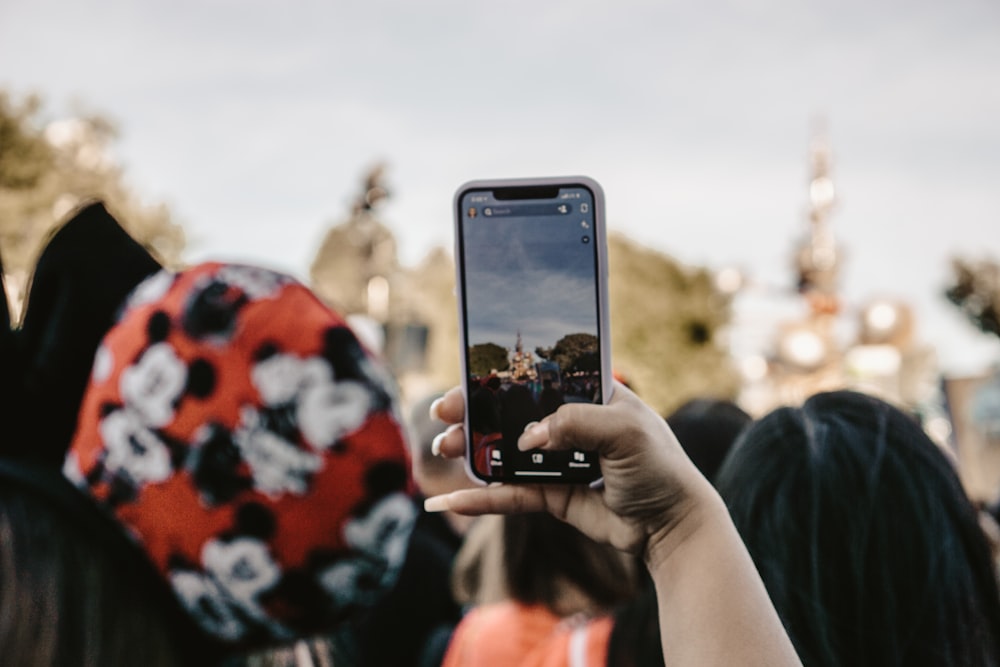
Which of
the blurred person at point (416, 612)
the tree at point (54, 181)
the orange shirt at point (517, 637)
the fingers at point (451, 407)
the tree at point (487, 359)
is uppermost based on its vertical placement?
the tree at point (54, 181)

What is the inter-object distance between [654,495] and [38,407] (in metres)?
0.85

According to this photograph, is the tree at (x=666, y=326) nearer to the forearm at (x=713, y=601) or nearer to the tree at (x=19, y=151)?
the tree at (x=19, y=151)

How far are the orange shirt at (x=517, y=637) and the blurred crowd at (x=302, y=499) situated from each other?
2.11 ft

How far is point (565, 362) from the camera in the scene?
1086 millimetres

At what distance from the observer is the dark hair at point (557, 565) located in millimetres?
2238

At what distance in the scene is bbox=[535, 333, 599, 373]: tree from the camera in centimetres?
108

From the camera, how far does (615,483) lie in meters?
1.05

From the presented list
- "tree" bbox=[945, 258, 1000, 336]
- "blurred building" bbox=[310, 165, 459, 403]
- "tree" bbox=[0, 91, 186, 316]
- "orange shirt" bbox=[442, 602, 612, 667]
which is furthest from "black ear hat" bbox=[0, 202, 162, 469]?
"tree" bbox=[0, 91, 186, 316]

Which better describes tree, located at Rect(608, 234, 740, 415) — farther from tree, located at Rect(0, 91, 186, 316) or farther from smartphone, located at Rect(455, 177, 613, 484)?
smartphone, located at Rect(455, 177, 613, 484)

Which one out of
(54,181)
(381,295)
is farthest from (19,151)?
(381,295)

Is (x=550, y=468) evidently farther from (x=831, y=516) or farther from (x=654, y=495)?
(x=831, y=516)

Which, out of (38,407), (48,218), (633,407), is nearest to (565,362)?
(633,407)

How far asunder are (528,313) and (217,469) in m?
0.46

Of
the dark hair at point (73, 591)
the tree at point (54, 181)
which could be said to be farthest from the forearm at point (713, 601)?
the tree at point (54, 181)
